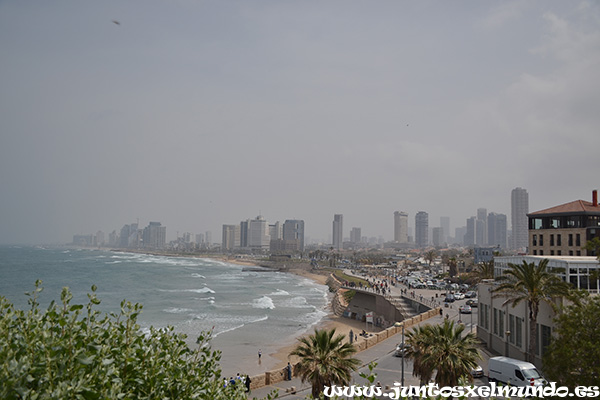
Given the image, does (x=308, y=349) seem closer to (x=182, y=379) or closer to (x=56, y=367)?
(x=182, y=379)

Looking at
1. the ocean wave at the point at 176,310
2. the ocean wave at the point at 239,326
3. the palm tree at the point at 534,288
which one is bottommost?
the ocean wave at the point at 176,310

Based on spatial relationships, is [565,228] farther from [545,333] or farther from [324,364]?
[324,364]

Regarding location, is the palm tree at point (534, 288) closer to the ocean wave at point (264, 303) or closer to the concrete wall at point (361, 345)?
the concrete wall at point (361, 345)

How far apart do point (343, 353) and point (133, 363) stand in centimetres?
1114

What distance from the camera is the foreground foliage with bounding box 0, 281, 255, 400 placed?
18.1ft

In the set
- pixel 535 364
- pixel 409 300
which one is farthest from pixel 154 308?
pixel 535 364

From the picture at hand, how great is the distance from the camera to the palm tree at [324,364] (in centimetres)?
1617

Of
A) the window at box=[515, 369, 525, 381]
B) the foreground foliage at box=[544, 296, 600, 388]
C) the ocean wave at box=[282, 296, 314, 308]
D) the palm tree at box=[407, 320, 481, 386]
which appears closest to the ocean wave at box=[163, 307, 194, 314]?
the ocean wave at box=[282, 296, 314, 308]

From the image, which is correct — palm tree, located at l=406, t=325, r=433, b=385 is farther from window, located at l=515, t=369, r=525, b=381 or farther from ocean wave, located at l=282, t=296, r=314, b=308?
ocean wave, located at l=282, t=296, r=314, b=308

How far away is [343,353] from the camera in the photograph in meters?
16.9

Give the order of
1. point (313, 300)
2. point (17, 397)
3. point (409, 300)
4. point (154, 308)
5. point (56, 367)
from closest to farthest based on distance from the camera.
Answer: point (17, 397) → point (56, 367) → point (409, 300) → point (154, 308) → point (313, 300)

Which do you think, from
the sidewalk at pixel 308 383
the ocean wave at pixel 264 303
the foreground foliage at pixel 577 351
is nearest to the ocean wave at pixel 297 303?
the ocean wave at pixel 264 303

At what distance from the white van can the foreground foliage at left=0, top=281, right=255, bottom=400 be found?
17.0 m

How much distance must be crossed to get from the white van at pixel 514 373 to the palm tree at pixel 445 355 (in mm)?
4641
